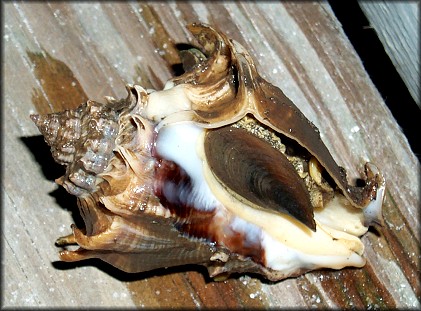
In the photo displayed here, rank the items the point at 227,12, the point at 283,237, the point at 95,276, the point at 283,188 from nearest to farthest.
→ the point at 283,188, the point at 283,237, the point at 95,276, the point at 227,12

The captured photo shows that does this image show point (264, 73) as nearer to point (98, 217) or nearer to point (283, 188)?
point (283, 188)

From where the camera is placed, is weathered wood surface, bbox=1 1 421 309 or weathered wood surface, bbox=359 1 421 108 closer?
weathered wood surface, bbox=359 1 421 108

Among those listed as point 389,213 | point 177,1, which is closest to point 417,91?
point 389,213

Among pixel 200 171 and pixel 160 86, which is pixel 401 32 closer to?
pixel 200 171

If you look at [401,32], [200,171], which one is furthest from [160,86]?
[401,32]

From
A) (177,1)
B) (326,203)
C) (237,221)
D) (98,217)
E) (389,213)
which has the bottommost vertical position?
(389,213)
